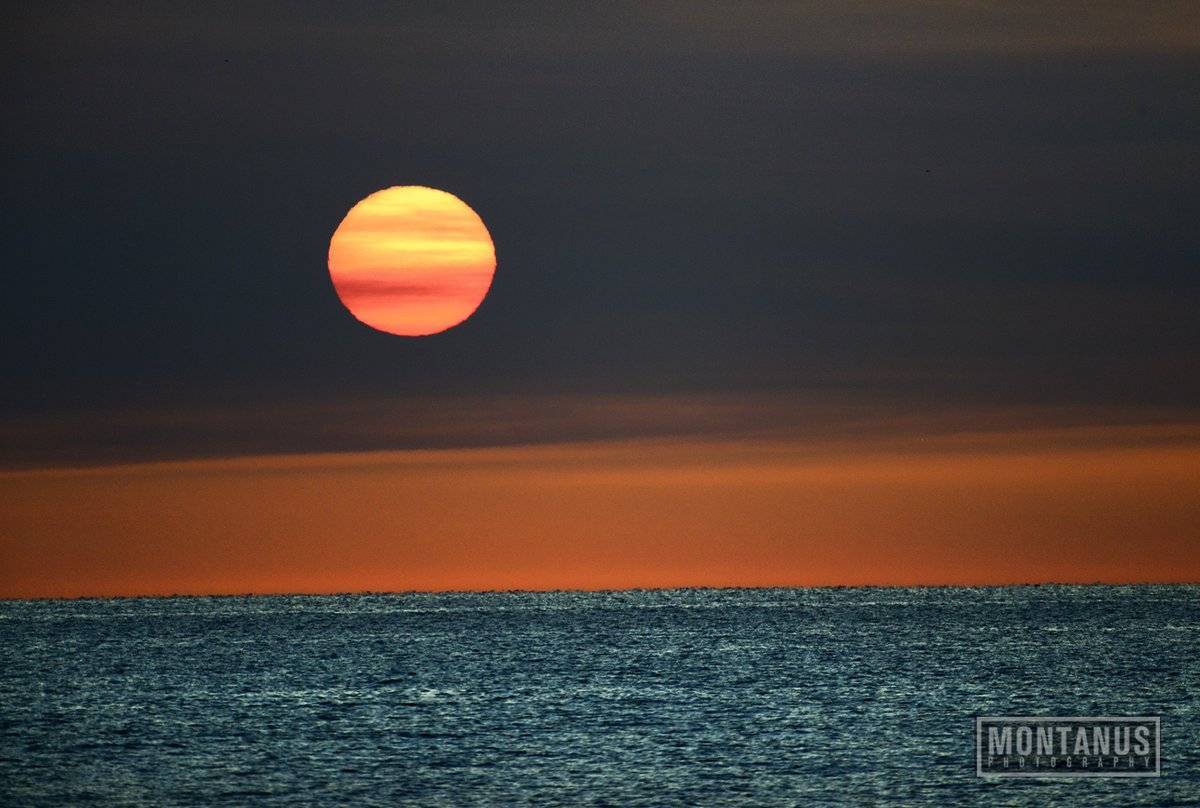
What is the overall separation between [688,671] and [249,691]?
134ft

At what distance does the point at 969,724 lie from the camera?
9481cm

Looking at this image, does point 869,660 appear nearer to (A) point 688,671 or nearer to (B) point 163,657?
(A) point 688,671

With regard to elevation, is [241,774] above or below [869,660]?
below

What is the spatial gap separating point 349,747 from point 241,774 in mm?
12895

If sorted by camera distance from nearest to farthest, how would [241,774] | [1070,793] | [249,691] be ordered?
[1070,793] < [241,774] < [249,691]

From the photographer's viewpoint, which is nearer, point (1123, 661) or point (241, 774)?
point (241, 774)

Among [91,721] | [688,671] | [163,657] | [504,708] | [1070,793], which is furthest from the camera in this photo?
[163,657]

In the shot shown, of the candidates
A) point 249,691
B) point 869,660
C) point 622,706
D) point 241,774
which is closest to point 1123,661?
point 869,660

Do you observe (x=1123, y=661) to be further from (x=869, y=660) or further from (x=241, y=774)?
(x=241, y=774)

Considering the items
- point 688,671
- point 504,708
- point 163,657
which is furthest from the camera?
point 163,657

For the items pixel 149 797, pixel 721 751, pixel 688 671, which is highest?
pixel 688 671

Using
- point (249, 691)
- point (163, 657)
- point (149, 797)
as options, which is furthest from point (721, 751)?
point (163, 657)

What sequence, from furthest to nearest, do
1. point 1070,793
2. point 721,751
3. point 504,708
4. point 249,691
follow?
point 249,691 < point 504,708 < point 721,751 < point 1070,793

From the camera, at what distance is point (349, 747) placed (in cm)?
8344
